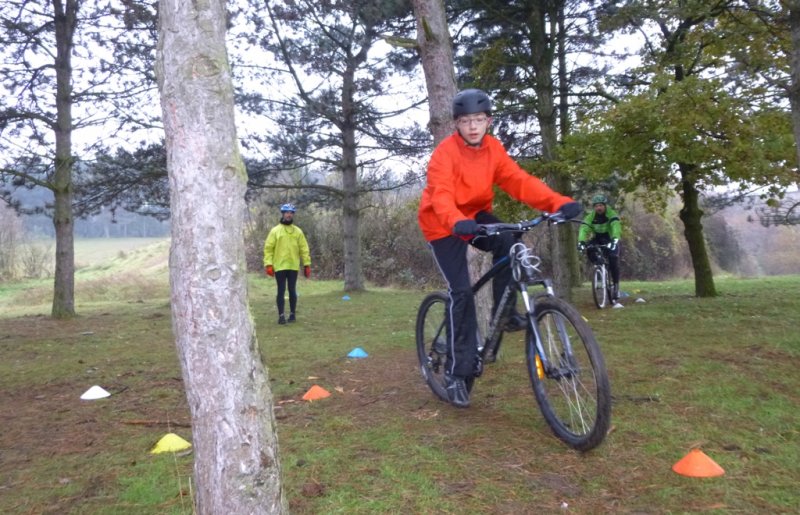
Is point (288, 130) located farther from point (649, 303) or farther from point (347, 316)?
point (649, 303)

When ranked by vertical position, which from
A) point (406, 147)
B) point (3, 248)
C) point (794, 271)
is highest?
point (406, 147)

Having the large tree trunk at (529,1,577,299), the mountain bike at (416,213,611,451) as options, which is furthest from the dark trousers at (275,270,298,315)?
the mountain bike at (416,213,611,451)

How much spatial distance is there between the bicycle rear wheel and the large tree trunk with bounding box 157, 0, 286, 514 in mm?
9767

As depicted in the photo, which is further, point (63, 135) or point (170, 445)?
point (63, 135)

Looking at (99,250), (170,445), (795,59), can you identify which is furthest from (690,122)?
(99,250)

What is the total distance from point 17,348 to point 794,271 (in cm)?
3744

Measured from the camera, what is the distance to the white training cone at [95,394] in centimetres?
588

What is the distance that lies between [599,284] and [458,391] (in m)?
7.63

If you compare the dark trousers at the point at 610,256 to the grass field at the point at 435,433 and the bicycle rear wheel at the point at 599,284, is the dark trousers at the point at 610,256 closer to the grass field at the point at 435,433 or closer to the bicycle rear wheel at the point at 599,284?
the bicycle rear wheel at the point at 599,284

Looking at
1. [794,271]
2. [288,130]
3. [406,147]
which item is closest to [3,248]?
[288,130]

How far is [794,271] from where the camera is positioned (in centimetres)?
3494

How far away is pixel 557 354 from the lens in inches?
152

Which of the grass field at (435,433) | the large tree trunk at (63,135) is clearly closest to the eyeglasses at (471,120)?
the grass field at (435,433)

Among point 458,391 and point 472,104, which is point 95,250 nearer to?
point 458,391
